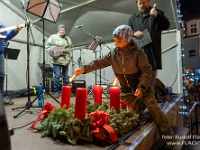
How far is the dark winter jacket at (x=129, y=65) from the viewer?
1.16 metres

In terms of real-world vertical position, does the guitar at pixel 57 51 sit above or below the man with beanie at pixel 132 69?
above

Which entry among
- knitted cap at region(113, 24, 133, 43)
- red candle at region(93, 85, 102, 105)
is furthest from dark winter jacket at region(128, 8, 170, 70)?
red candle at region(93, 85, 102, 105)

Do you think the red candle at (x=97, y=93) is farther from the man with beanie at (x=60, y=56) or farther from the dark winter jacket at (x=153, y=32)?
the man with beanie at (x=60, y=56)

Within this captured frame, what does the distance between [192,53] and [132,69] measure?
1.79 meters

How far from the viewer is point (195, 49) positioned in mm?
2441

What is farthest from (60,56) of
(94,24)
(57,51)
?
(94,24)

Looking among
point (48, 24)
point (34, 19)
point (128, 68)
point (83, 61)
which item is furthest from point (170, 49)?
point (34, 19)

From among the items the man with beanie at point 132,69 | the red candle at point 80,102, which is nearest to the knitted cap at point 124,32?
the man with beanie at point 132,69

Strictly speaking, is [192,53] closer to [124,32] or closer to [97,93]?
[124,32]

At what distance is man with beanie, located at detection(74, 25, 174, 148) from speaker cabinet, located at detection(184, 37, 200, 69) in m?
1.67

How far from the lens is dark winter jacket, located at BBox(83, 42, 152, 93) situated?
1.16 m

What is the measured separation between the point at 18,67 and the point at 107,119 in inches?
143

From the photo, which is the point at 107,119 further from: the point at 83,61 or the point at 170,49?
the point at 83,61

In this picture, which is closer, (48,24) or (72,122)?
(72,122)
